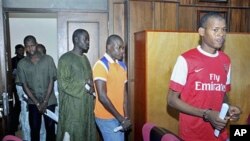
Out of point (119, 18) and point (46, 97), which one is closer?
point (46, 97)

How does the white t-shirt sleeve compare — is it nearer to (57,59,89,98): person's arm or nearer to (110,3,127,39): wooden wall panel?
(57,59,89,98): person's arm

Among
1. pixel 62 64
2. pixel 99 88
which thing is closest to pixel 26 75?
pixel 62 64

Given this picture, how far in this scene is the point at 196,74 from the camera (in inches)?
62.6

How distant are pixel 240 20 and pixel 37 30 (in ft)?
14.2

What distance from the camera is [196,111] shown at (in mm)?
1523

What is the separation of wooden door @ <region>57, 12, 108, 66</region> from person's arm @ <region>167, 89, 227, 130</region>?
2.08 meters

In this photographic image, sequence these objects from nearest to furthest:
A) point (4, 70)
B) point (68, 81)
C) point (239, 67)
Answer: point (68, 81) → point (239, 67) → point (4, 70)

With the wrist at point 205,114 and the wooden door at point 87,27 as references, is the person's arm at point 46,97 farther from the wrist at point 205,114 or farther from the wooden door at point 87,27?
the wrist at point 205,114

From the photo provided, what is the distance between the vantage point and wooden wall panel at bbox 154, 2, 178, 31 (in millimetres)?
3461

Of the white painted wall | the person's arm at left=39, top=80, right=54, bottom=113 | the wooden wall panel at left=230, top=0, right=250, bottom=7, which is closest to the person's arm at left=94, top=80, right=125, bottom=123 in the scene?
the person's arm at left=39, top=80, right=54, bottom=113

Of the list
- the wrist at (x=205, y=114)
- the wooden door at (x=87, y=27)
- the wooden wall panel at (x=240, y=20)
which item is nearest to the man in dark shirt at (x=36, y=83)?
the wooden door at (x=87, y=27)

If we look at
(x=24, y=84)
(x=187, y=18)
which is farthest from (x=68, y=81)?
(x=187, y=18)

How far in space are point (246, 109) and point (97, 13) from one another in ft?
7.23

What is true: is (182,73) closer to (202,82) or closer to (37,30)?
(202,82)
